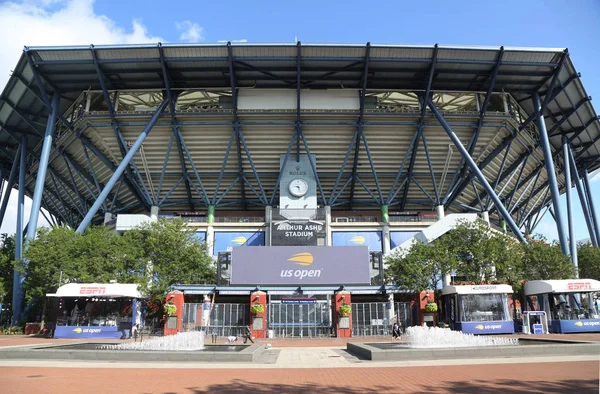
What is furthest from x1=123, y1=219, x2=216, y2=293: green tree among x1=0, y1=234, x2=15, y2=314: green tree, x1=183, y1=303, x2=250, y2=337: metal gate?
x1=0, y1=234, x2=15, y2=314: green tree

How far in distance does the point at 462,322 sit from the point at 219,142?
104 ft

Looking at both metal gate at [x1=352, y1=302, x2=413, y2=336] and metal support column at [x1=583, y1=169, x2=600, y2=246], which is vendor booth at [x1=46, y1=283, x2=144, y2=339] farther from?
metal support column at [x1=583, y1=169, x2=600, y2=246]

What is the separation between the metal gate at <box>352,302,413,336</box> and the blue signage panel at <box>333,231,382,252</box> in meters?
18.0

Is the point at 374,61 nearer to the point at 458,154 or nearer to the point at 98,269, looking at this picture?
the point at 458,154

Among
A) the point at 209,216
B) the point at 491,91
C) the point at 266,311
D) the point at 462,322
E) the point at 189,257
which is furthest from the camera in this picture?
the point at 209,216

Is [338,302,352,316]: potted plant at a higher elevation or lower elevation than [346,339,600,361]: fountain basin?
higher

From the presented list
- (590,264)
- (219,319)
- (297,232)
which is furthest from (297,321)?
(590,264)

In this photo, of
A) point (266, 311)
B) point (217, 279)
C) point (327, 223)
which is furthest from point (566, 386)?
point (327, 223)

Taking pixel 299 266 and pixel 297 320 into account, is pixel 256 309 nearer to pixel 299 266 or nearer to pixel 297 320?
pixel 297 320

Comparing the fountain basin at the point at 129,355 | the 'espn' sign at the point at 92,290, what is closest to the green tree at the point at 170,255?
the 'espn' sign at the point at 92,290

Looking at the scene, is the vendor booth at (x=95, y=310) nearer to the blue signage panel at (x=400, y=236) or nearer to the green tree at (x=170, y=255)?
the green tree at (x=170, y=255)

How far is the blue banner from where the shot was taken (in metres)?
29.2

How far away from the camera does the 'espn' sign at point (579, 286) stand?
30.8 metres

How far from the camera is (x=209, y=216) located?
5300 cm
